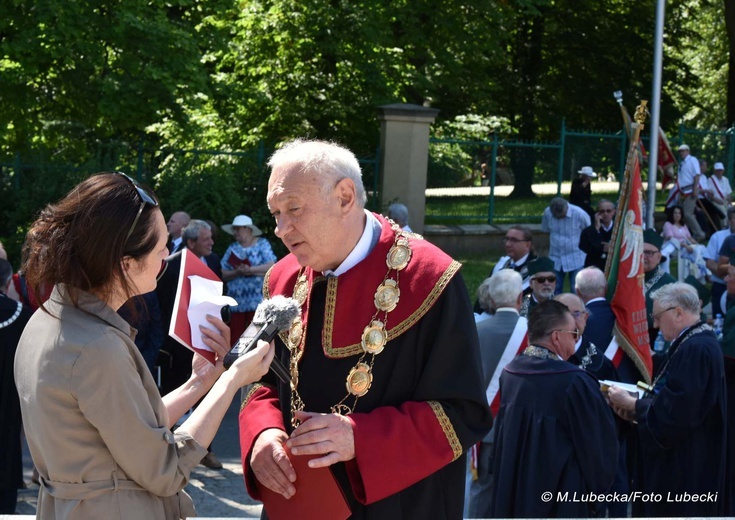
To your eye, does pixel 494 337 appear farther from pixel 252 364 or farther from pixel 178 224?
pixel 178 224

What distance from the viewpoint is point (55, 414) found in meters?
2.46

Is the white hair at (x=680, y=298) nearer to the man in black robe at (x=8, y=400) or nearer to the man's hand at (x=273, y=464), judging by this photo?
the man's hand at (x=273, y=464)

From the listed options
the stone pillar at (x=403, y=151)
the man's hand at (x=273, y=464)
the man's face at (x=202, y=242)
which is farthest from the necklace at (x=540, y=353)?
the stone pillar at (x=403, y=151)

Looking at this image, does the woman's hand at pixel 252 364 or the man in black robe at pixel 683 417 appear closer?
the woman's hand at pixel 252 364

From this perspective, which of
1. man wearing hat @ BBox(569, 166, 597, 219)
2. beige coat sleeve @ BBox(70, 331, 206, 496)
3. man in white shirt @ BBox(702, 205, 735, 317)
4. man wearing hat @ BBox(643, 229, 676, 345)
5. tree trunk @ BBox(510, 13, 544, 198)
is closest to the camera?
beige coat sleeve @ BBox(70, 331, 206, 496)

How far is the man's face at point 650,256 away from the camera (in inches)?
324

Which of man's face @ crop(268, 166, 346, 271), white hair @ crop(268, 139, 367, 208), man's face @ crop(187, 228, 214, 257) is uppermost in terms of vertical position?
white hair @ crop(268, 139, 367, 208)

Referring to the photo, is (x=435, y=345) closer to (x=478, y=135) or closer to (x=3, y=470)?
(x=3, y=470)

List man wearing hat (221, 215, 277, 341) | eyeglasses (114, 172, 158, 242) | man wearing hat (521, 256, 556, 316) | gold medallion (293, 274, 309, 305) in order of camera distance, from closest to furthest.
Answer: eyeglasses (114, 172, 158, 242) → gold medallion (293, 274, 309, 305) → man wearing hat (521, 256, 556, 316) → man wearing hat (221, 215, 277, 341)

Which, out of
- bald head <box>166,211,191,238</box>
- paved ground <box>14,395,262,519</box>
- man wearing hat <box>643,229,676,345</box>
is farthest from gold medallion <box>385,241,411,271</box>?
bald head <box>166,211,191,238</box>

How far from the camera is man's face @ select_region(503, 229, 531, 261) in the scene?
8852 millimetres

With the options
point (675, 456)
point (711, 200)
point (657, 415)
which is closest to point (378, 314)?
point (657, 415)

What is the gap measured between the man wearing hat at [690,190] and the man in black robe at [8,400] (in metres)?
13.5

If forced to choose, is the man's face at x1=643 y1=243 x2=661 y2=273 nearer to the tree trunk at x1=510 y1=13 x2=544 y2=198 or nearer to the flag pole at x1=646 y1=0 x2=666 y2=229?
the flag pole at x1=646 y1=0 x2=666 y2=229
